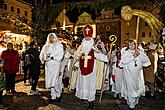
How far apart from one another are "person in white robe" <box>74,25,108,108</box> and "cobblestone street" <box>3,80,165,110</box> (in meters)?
0.39

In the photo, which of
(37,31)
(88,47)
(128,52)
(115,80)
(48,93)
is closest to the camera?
(128,52)

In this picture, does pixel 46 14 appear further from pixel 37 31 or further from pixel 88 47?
pixel 88 47

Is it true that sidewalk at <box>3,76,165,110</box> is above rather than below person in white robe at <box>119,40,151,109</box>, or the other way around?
below

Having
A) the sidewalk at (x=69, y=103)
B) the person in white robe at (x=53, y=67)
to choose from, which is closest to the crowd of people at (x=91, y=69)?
the person in white robe at (x=53, y=67)

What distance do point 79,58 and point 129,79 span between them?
66.2 inches

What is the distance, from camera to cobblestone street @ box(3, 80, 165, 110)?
361 inches

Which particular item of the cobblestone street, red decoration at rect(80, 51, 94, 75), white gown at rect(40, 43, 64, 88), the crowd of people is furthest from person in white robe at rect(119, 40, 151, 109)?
white gown at rect(40, 43, 64, 88)

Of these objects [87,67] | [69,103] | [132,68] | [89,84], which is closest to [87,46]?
[87,67]

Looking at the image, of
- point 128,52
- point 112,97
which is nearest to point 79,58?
point 128,52

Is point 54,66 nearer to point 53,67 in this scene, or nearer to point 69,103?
point 53,67

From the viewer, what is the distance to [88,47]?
930 cm

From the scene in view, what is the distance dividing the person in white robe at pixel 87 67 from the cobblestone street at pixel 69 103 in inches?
15.4

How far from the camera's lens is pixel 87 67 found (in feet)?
30.5

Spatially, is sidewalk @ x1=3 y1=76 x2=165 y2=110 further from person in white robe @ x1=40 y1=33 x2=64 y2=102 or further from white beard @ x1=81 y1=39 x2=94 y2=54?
white beard @ x1=81 y1=39 x2=94 y2=54
